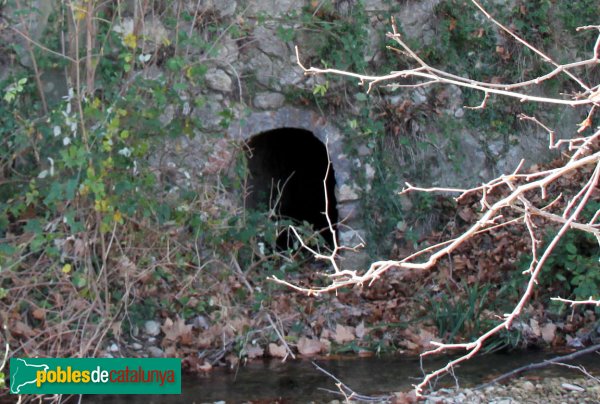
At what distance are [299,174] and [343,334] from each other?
11.3 ft

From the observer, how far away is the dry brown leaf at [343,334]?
18.6 feet

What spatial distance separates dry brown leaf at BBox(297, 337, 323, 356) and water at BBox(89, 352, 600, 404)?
0.12m

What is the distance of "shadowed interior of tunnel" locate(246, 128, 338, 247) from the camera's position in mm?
8094

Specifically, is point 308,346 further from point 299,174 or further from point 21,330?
point 299,174

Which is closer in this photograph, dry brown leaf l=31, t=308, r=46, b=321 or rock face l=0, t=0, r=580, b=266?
dry brown leaf l=31, t=308, r=46, b=321

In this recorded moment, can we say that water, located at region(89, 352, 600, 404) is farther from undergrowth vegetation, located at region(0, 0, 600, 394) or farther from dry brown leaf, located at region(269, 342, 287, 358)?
undergrowth vegetation, located at region(0, 0, 600, 394)

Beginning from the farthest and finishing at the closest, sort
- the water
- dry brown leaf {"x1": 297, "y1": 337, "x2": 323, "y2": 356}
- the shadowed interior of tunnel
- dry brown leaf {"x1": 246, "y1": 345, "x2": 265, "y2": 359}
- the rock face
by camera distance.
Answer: the shadowed interior of tunnel → the rock face → dry brown leaf {"x1": 297, "y1": 337, "x2": 323, "y2": 356} → dry brown leaf {"x1": 246, "y1": 345, "x2": 265, "y2": 359} → the water

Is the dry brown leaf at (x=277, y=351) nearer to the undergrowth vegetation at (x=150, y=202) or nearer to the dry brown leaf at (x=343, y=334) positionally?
the undergrowth vegetation at (x=150, y=202)

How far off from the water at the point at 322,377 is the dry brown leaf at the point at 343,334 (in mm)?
200

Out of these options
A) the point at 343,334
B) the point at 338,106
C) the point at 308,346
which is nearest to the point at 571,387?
the point at 343,334

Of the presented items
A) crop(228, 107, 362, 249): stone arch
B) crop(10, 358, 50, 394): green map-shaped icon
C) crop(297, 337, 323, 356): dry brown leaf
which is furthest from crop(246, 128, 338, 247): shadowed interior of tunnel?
crop(10, 358, 50, 394): green map-shaped icon

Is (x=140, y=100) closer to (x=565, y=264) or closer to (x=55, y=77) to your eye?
(x=55, y=77)

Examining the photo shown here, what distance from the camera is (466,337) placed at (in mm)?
5633

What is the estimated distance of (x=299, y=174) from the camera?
29.2 feet
